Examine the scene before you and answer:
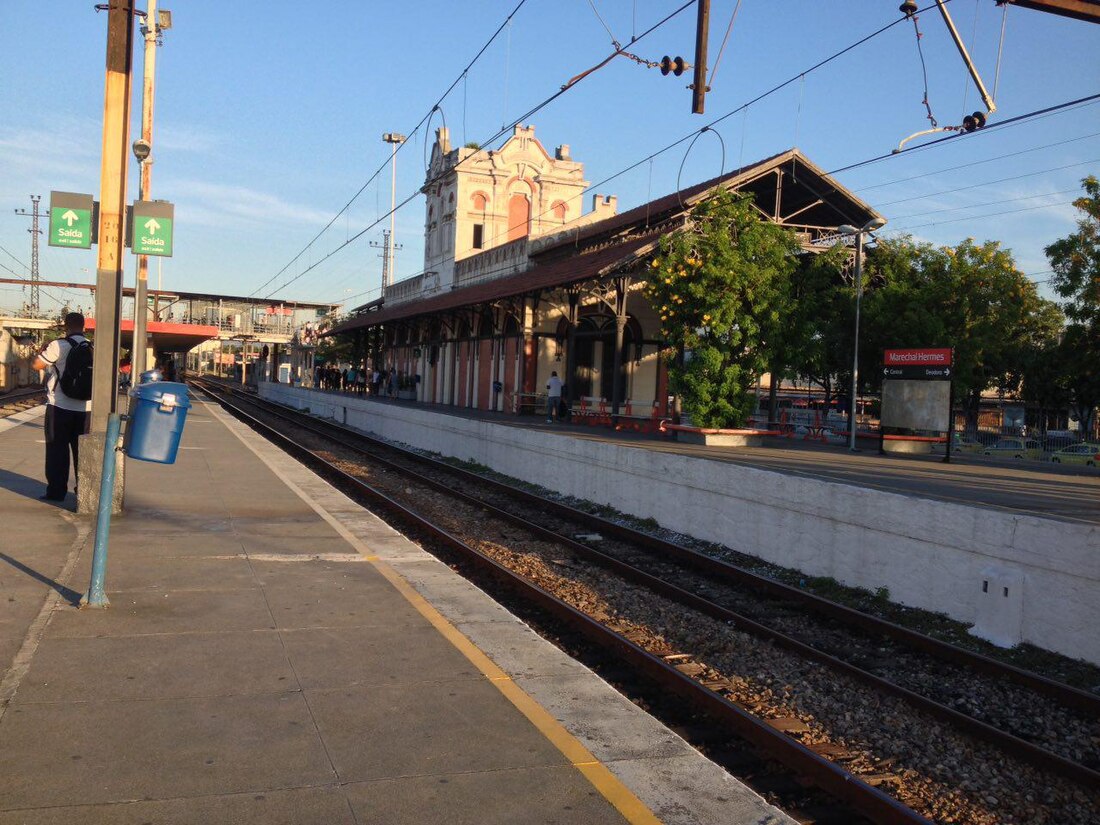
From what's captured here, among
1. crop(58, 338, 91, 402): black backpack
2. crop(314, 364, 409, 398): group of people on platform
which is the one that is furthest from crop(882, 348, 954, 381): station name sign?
crop(314, 364, 409, 398): group of people on platform

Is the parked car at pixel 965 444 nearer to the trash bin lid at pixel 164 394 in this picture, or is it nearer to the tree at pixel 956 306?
the tree at pixel 956 306

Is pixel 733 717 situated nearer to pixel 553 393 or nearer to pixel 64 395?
pixel 64 395

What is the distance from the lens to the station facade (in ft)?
96.5

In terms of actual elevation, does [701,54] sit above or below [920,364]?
above

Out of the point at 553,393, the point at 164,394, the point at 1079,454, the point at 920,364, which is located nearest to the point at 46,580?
the point at 164,394

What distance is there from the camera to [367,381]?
205 feet

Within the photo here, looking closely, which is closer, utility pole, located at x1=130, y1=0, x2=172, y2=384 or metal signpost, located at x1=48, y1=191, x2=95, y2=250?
metal signpost, located at x1=48, y1=191, x2=95, y2=250

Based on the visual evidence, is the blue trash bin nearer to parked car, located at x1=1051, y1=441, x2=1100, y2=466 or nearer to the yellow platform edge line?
the yellow platform edge line

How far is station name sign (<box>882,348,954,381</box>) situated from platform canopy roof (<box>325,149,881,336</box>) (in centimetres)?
739

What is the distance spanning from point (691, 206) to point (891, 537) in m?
20.9

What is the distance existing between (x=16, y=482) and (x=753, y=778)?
10020 mm

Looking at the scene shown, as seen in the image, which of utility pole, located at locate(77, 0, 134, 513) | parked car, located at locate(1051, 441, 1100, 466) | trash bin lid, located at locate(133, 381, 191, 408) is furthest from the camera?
parked car, located at locate(1051, 441, 1100, 466)

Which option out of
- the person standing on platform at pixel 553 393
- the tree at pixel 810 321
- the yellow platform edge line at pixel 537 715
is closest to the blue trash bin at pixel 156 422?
the yellow platform edge line at pixel 537 715

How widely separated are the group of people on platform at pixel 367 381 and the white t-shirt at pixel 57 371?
44.3m
